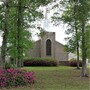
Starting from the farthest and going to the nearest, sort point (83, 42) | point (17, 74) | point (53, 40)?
point (53, 40)
point (83, 42)
point (17, 74)

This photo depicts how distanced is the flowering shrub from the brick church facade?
42787 mm

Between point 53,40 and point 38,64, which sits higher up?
point 53,40

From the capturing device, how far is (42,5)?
66.9 feet

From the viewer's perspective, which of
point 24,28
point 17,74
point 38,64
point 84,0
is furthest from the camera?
point 38,64

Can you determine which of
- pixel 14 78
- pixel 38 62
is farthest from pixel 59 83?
pixel 38 62

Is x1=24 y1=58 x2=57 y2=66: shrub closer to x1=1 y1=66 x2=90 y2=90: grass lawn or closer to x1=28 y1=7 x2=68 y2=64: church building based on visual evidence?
x1=28 y1=7 x2=68 y2=64: church building

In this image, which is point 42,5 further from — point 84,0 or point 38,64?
point 38,64

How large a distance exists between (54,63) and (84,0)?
33.5m

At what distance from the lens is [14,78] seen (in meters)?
16.5

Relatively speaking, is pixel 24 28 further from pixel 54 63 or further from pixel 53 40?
pixel 53 40

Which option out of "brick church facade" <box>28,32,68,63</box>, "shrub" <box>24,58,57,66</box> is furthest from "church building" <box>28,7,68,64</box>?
"shrub" <box>24,58,57,66</box>

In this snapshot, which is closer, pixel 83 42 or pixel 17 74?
pixel 17 74

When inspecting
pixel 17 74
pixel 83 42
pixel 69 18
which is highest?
pixel 69 18

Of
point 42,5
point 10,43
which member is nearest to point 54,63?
point 10,43
